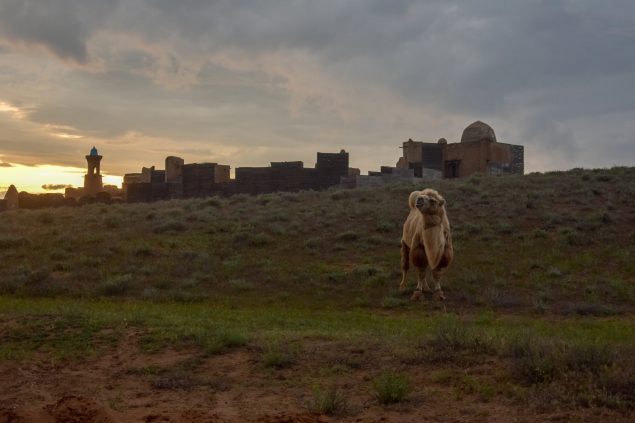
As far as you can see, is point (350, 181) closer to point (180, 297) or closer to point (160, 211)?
point (160, 211)

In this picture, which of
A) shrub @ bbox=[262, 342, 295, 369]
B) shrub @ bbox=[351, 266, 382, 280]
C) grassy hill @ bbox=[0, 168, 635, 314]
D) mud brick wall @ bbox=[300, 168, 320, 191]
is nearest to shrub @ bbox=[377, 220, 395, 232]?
grassy hill @ bbox=[0, 168, 635, 314]

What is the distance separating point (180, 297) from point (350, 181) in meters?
19.7

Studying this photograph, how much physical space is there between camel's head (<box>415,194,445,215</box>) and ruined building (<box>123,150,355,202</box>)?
19865mm

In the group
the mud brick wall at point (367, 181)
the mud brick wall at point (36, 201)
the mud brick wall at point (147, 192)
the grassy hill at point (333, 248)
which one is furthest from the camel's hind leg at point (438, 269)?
the mud brick wall at point (36, 201)

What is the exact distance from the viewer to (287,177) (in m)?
33.4

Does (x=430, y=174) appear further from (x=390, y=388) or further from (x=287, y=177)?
(x=390, y=388)

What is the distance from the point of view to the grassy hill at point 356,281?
683cm

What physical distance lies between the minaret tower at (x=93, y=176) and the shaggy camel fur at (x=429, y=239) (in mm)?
33033

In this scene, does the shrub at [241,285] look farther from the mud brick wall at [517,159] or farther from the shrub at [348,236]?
the mud brick wall at [517,159]

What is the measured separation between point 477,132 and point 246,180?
17.4 metres

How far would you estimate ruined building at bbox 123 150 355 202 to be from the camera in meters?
33.2

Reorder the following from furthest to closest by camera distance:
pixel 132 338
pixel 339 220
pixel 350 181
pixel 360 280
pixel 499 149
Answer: pixel 499 149 → pixel 350 181 → pixel 339 220 → pixel 360 280 → pixel 132 338

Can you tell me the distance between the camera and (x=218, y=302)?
1366cm

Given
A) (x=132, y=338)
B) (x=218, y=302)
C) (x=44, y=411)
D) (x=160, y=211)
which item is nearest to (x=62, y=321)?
(x=132, y=338)
